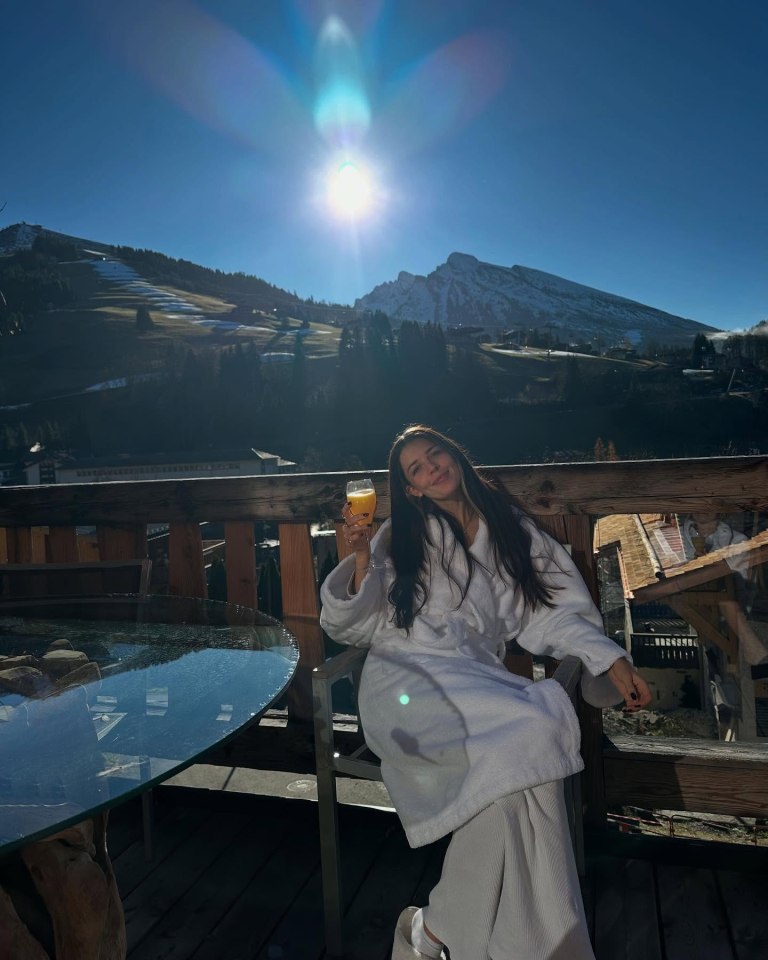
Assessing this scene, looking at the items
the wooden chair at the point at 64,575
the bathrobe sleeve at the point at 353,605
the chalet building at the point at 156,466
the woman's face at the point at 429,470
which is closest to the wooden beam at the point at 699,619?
the woman's face at the point at 429,470

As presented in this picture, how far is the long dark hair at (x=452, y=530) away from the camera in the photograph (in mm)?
1824

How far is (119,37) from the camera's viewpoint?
37750 mm

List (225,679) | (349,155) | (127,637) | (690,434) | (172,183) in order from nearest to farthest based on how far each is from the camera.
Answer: (225,679), (127,637), (349,155), (690,434), (172,183)

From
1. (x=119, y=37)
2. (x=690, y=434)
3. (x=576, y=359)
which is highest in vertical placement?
(x=119, y=37)

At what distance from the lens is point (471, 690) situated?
5.08 ft

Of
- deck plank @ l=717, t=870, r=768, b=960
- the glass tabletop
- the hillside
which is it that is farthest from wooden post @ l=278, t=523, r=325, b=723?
the hillside

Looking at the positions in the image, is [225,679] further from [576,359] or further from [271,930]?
[576,359]

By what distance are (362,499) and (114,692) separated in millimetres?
708

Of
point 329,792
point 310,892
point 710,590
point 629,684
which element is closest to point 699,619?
point 710,590

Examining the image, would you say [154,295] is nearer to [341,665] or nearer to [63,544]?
[63,544]

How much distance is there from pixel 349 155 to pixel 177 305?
92414 mm

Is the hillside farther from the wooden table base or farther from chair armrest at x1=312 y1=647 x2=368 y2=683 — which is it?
the wooden table base

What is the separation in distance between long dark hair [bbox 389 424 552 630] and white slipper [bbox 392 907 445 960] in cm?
64

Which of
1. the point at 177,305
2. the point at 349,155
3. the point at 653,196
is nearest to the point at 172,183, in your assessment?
the point at 349,155
